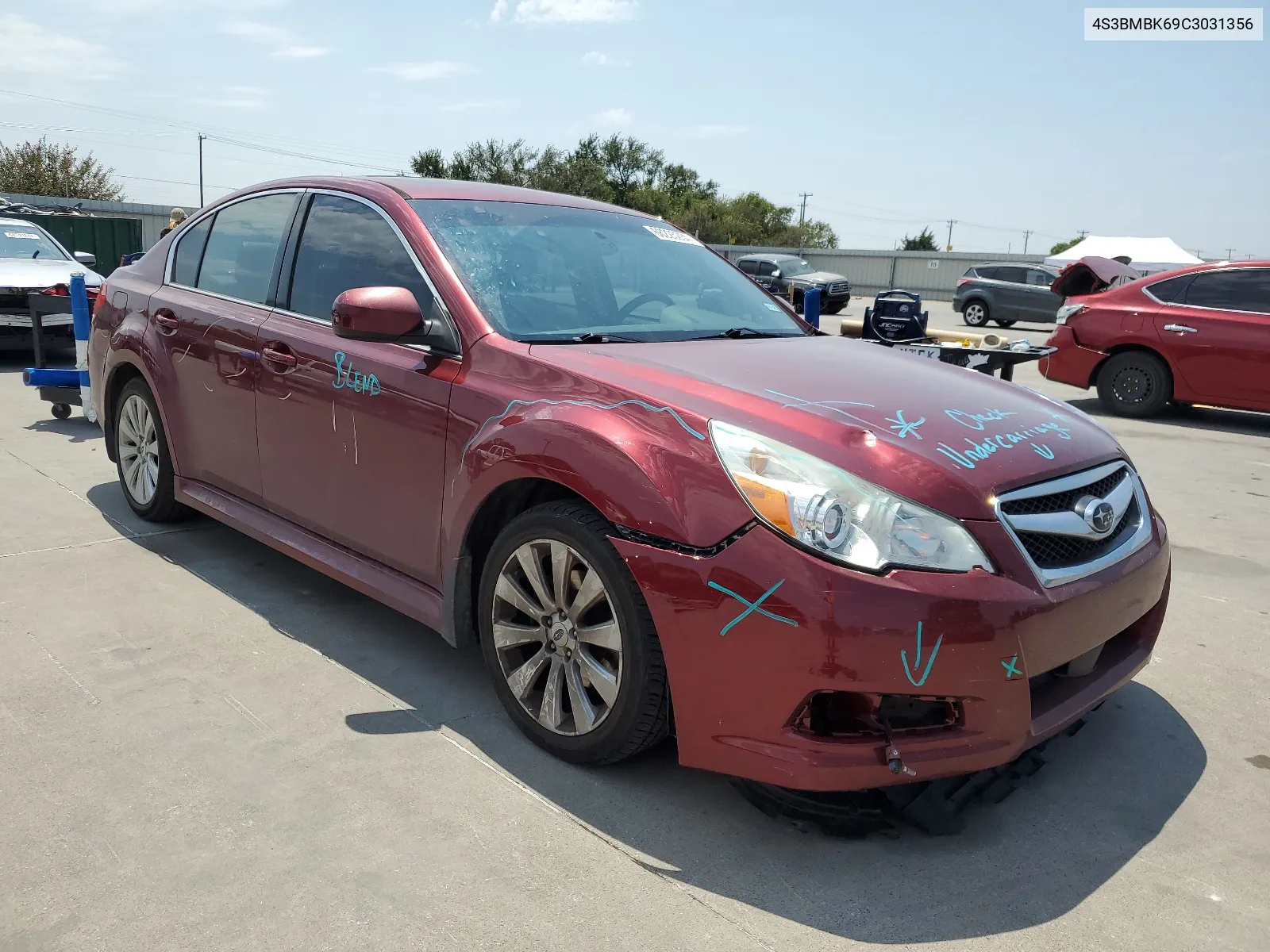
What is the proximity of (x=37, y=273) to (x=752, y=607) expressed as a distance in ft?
35.4

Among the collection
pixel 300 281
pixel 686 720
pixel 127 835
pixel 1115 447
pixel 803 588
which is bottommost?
pixel 127 835

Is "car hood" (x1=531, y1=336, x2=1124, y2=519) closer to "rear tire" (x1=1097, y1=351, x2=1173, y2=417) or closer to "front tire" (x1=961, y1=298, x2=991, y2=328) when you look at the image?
"rear tire" (x1=1097, y1=351, x2=1173, y2=417)

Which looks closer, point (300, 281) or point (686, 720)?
point (686, 720)

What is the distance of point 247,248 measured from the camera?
4.23m

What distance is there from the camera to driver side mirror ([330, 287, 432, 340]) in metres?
3.08

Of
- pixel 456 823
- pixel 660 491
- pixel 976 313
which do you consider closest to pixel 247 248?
pixel 660 491

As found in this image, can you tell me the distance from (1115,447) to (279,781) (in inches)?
102

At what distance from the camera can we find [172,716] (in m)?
3.09

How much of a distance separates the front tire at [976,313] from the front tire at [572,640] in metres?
24.8

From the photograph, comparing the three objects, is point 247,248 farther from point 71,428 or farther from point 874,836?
point 71,428

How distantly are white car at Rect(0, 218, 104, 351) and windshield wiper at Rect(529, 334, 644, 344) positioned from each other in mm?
8136

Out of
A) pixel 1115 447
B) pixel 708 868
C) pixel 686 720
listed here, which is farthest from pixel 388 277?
pixel 1115 447

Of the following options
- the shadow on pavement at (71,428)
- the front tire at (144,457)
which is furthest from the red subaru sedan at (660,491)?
the shadow on pavement at (71,428)

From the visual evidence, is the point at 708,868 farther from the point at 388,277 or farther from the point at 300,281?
the point at 300,281
